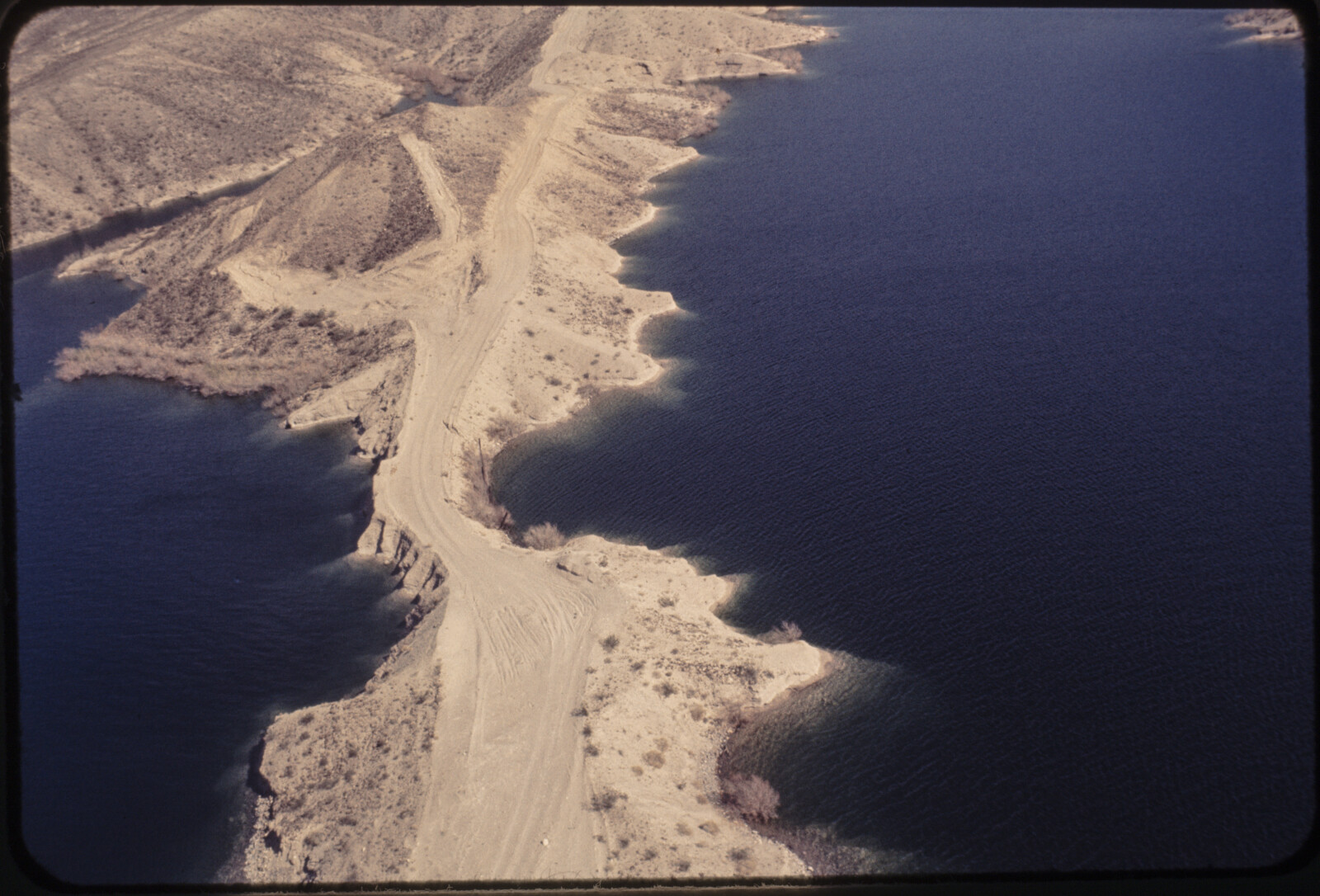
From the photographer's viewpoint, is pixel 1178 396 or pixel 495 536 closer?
pixel 495 536

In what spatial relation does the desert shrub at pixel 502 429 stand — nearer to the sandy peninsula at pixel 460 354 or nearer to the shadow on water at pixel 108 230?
the sandy peninsula at pixel 460 354

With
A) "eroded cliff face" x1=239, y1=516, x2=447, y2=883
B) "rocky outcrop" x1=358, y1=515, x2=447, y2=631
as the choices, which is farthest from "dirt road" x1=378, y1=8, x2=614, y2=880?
"eroded cliff face" x1=239, y1=516, x2=447, y2=883

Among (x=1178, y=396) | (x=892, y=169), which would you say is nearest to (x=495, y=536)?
(x=1178, y=396)

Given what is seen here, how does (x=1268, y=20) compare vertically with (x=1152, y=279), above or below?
above

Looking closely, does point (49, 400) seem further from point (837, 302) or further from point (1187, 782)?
point (1187, 782)

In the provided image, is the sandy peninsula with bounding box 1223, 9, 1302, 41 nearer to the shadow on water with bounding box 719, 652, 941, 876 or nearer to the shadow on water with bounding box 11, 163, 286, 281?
the shadow on water with bounding box 719, 652, 941, 876

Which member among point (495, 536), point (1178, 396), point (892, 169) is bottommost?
point (495, 536)

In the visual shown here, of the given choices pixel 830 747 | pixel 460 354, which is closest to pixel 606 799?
pixel 830 747

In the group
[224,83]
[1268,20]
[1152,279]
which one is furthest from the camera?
[224,83]

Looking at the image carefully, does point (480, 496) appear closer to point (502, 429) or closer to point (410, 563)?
point (410, 563)
